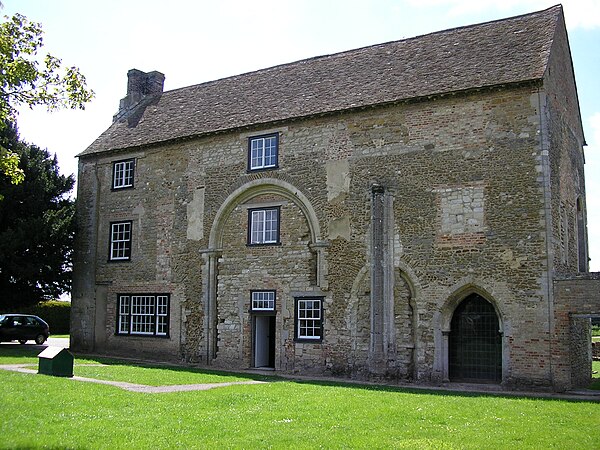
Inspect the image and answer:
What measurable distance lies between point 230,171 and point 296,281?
521 centimetres

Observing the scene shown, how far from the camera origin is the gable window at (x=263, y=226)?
981 inches

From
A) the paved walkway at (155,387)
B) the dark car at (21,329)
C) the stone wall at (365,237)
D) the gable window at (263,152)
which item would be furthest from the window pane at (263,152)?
the dark car at (21,329)

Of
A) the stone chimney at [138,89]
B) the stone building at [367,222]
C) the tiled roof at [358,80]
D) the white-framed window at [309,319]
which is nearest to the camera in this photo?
the stone building at [367,222]

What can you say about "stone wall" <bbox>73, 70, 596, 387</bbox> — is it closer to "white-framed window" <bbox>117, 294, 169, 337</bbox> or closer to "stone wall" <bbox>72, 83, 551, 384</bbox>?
"stone wall" <bbox>72, 83, 551, 384</bbox>

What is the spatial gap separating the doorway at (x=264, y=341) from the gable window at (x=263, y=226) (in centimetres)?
286

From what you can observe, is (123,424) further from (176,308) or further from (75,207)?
(75,207)

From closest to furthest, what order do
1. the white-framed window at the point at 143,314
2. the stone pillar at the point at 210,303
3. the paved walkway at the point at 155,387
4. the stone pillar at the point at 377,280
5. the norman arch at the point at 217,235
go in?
the paved walkway at the point at 155,387 → the stone pillar at the point at 377,280 → the norman arch at the point at 217,235 → the stone pillar at the point at 210,303 → the white-framed window at the point at 143,314

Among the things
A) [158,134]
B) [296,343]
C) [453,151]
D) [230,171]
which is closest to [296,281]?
[296,343]

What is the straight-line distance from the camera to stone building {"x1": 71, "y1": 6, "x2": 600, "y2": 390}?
20094mm

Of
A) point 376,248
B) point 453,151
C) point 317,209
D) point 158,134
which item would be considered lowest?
point 376,248

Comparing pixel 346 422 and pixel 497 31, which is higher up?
pixel 497 31

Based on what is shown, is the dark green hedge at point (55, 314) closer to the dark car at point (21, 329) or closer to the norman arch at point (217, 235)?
the dark car at point (21, 329)

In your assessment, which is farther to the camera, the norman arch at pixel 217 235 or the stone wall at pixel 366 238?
the norman arch at pixel 217 235

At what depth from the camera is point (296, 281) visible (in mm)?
23906
